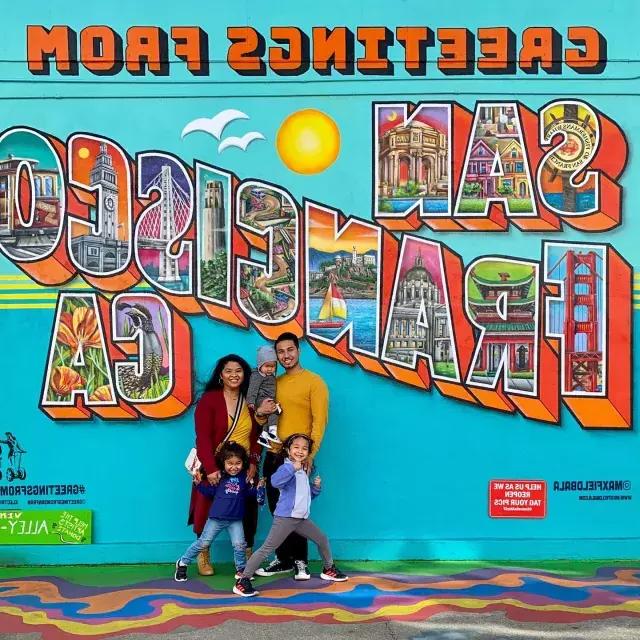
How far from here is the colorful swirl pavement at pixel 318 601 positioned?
5.64 metres

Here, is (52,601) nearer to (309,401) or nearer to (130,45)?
(309,401)

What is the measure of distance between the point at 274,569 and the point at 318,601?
0.71 metres

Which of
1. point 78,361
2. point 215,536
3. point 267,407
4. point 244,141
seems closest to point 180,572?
point 215,536

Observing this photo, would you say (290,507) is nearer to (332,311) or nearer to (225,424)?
(225,424)

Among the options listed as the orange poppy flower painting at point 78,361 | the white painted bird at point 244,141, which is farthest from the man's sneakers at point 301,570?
the white painted bird at point 244,141

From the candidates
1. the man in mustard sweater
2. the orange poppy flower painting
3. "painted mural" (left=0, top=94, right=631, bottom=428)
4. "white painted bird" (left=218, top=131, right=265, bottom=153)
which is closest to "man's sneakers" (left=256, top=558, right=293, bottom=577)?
the man in mustard sweater

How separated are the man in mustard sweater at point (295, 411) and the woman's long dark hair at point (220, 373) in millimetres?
243

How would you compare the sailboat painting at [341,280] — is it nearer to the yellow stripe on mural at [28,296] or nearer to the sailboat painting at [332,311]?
the sailboat painting at [332,311]

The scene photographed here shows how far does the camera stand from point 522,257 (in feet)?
22.5

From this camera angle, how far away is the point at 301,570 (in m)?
6.44

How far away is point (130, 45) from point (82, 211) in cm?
136

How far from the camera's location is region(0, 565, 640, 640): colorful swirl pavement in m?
5.64

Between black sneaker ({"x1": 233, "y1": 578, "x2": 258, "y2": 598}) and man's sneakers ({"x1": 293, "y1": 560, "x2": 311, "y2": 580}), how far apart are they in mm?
436

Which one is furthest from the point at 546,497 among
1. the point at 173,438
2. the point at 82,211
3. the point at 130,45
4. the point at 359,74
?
the point at 130,45
